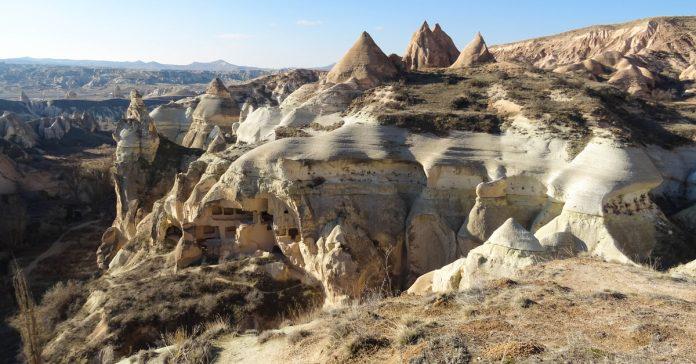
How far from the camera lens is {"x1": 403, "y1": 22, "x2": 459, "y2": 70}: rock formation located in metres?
33.1

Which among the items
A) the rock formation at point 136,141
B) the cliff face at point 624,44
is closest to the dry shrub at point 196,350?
the rock formation at point 136,141

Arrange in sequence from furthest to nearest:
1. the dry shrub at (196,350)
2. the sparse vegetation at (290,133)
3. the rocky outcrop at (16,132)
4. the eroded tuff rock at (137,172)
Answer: the rocky outcrop at (16,132)
the eroded tuff rock at (137,172)
the sparse vegetation at (290,133)
the dry shrub at (196,350)

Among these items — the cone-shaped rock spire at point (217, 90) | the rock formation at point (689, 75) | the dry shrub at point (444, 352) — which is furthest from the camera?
the rock formation at point (689, 75)

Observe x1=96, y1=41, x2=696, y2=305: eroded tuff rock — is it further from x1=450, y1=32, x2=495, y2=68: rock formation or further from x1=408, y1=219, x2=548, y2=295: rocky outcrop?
x1=450, y1=32, x2=495, y2=68: rock formation

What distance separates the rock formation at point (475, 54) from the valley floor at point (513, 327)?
22.2 m

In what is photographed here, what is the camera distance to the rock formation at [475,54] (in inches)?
1116

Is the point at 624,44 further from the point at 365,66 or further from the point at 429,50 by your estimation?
the point at 365,66

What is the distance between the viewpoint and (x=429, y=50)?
3319 centimetres

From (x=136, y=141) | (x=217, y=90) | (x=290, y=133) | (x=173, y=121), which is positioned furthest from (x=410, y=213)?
(x=173, y=121)

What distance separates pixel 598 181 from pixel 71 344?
13.5 metres

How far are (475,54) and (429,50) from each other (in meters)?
5.22

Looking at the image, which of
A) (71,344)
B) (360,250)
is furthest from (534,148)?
(71,344)

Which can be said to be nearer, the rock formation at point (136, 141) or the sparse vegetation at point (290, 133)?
the sparse vegetation at point (290, 133)

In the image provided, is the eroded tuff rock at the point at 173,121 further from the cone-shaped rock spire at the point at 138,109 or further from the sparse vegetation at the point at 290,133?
the sparse vegetation at the point at 290,133
